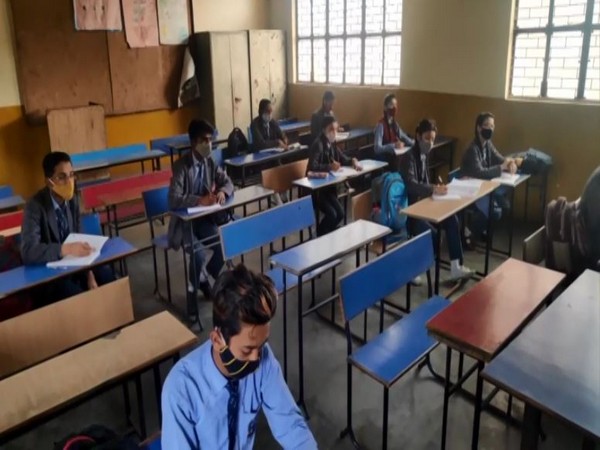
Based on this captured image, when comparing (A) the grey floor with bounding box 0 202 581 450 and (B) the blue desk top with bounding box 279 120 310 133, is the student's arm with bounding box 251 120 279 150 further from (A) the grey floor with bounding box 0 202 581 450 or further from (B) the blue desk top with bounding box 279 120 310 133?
(A) the grey floor with bounding box 0 202 581 450

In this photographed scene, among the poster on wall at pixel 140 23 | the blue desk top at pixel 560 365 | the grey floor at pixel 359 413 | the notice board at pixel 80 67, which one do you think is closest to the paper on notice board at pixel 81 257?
the grey floor at pixel 359 413

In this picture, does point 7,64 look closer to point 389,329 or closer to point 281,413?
point 389,329

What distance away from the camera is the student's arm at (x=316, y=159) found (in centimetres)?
448

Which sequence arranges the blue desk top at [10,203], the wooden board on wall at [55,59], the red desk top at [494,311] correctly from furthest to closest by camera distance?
the wooden board on wall at [55,59] → the blue desk top at [10,203] → the red desk top at [494,311]

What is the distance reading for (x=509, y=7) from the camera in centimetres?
507

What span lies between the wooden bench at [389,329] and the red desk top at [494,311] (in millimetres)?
306

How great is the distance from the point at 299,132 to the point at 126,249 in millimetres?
4648

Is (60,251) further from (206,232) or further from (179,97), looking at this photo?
(179,97)

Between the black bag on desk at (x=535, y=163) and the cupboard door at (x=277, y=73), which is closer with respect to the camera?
the black bag on desk at (x=535, y=163)

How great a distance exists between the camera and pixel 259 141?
5.82 metres

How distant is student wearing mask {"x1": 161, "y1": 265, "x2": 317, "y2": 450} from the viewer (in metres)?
1.28

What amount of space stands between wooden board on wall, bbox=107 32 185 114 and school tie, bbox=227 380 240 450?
5.70 m

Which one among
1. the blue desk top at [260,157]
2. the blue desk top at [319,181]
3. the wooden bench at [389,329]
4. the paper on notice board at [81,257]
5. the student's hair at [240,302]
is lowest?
the wooden bench at [389,329]

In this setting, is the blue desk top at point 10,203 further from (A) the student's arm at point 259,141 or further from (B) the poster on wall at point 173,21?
(B) the poster on wall at point 173,21
